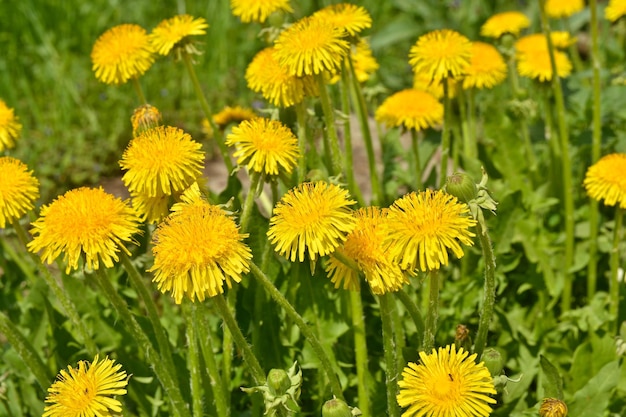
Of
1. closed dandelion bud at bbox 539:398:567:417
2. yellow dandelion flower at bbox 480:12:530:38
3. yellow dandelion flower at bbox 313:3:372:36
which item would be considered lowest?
closed dandelion bud at bbox 539:398:567:417

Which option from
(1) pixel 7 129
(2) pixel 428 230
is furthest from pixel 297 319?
(1) pixel 7 129

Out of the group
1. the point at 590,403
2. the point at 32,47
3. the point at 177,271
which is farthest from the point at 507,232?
the point at 32,47

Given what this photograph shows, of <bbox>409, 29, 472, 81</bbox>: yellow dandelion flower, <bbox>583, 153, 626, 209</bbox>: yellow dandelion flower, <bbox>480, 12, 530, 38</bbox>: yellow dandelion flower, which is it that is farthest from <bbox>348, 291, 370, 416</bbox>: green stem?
<bbox>480, 12, 530, 38</bbox>: yellow dandelion flower

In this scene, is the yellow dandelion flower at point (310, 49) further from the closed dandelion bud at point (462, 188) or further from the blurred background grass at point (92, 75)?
the blurred background grass at point (92, 75)

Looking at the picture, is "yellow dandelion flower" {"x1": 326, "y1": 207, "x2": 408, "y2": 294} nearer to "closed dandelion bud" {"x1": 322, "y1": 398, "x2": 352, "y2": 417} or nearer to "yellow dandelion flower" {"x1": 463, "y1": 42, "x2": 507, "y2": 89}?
"closed dandelion bud" {"x1": 322, "y1": 398, "x2": 352, "y2": 417}

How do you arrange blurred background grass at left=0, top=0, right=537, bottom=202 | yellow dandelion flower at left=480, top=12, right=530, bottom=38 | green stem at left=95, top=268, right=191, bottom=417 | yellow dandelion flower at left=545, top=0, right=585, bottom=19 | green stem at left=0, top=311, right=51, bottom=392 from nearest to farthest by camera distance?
green stem at left=95, top=268, right=191, bottom=417 → green stem at left=0, top=311, right=51, bottom=392 → yellow dandelion flower at left=480, top=12, right=530, bottom=38 → yellow dandelion flower at left=545, top=0, right=585, bottom=19 → blurred background grass at left=0, top=0, right=537, bottom=202

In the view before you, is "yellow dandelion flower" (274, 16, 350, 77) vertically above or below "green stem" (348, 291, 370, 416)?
above

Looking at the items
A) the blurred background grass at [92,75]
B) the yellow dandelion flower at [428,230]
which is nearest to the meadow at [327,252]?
the yellow dandelion flower at [428,230]

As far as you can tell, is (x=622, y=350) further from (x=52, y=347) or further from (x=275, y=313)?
(x=52, y=347)
